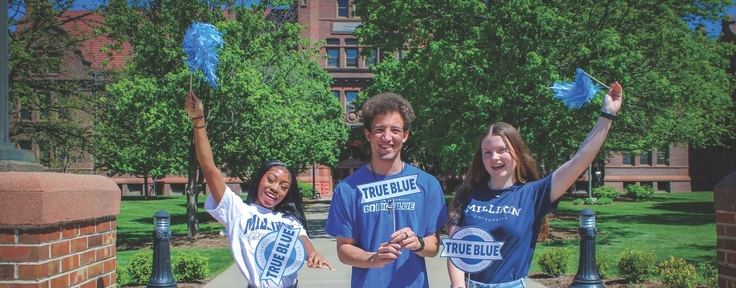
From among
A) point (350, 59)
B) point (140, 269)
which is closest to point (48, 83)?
point (140, 269)

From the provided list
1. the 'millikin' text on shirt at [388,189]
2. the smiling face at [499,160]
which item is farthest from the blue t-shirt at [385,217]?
the smiling face at [499,160]

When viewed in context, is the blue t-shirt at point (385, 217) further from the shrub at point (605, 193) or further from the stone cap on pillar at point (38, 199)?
the shrub at point (605, 193)

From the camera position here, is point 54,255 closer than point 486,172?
Yes

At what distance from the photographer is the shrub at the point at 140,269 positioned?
9.73 metres

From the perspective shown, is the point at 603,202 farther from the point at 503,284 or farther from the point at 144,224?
the point at 503,284

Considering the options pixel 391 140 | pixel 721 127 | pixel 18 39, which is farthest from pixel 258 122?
pixel 721 127

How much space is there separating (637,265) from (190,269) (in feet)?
21.9

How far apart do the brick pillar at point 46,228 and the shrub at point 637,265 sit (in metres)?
7.50

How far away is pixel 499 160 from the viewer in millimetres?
3457

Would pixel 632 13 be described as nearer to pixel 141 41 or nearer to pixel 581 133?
pixel 581 133

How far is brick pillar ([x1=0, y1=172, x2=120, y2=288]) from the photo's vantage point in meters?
3.08

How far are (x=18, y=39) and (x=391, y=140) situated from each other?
14815 mm

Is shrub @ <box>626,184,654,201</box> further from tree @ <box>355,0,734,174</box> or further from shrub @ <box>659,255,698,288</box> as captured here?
shrub @ <box>659,255,698,288</box>

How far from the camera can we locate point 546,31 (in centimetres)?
1427
